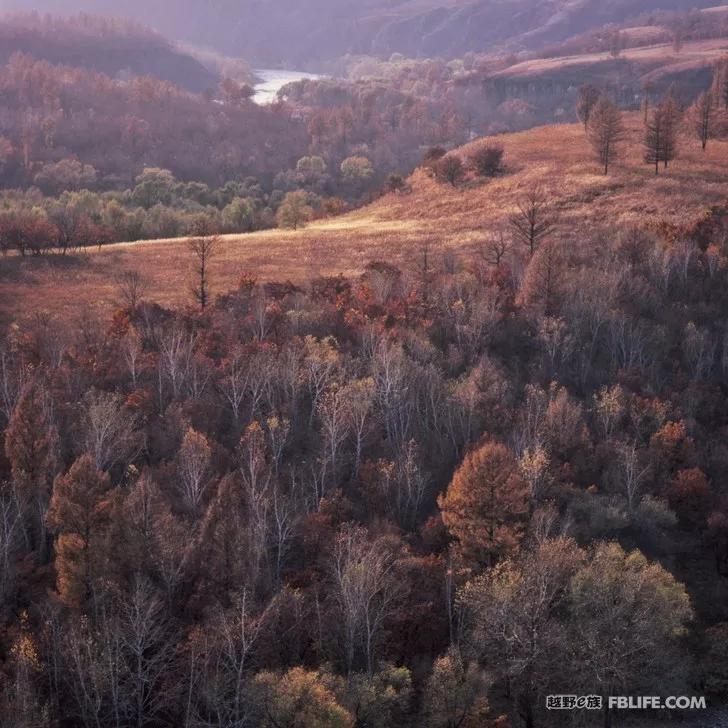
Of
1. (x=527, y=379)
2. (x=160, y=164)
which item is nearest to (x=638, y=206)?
(x=527, y=379)

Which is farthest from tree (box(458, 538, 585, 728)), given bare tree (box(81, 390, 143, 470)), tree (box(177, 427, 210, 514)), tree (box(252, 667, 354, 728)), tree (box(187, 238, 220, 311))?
tree (box(187, 238, 220, 311))

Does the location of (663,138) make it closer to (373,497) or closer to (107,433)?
(373,497)

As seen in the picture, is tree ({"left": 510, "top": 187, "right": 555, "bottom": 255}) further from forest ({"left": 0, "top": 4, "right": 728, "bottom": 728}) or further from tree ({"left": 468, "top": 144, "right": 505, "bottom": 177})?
tree ({"left": 468, "top": 144, "right": 505, "bottom": 177})

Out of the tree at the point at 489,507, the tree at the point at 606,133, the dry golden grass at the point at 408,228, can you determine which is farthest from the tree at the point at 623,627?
the tree at the point at 606,133

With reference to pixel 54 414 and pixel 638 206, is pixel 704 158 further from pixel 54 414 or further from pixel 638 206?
pixel 54 414

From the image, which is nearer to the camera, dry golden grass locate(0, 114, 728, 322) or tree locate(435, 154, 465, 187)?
dry golden grass locate(0, 114, 728, 322)
